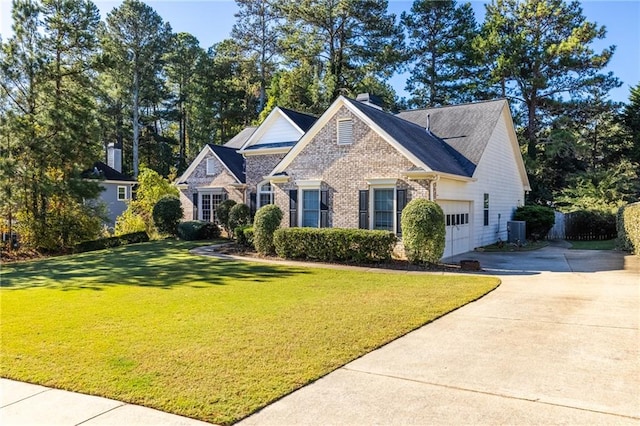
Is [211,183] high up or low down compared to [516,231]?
up

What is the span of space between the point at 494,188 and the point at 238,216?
12486 millimetres

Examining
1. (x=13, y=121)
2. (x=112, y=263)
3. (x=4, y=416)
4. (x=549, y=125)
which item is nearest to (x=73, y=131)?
(x=13, y=121)

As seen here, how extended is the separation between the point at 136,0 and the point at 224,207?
95.0 ft

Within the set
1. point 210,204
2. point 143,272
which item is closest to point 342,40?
point 210,204

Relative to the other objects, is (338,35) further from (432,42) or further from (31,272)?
(31,272)

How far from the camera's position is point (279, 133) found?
2309 centimetres

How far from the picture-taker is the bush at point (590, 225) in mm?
24312

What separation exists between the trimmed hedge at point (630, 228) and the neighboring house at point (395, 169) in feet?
16.2

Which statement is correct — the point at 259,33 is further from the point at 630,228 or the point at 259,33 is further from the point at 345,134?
the point at 630,228

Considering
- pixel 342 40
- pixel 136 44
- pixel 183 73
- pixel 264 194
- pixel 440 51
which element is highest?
pixel 136 44

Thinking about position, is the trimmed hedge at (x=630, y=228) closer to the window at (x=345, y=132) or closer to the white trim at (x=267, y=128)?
the window at (x=345, y=132)

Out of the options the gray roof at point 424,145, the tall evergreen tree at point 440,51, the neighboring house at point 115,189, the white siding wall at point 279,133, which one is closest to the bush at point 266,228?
the gray roof at point 424,145

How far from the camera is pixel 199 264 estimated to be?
1470 centimetres

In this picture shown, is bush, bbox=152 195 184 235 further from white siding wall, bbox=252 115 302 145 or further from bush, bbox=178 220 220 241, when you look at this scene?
white siding wall, bbox=252 115 302 145
